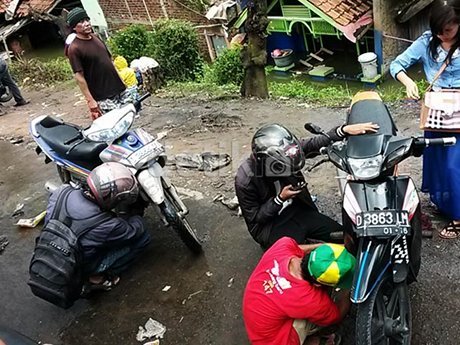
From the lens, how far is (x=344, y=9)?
1269 centimetres

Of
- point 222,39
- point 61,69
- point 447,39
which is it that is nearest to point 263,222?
point 447,39

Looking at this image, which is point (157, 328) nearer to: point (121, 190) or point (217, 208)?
point (121, 190)

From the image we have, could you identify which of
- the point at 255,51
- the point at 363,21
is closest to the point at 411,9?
the point at 363,21

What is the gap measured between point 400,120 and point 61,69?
29.9ft

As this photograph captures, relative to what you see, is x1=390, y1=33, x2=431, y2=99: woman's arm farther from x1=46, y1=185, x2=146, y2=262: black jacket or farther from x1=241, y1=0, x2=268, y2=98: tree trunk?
x1=241, y1=0, x2=268, y2=98: tree trunk

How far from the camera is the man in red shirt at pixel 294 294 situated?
2.54 m

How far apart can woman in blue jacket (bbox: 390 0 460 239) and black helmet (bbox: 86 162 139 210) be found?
2018 millimetres

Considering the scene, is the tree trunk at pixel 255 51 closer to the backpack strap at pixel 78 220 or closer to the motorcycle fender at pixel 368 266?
the backpack strap at pixel 78 220

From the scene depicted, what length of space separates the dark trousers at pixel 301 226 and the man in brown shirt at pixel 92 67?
2.70 metres

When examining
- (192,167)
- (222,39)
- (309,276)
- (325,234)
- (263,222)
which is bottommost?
(222,39)

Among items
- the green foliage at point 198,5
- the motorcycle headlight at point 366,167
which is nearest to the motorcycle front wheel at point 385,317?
the motorcycle headlight at point 366,167

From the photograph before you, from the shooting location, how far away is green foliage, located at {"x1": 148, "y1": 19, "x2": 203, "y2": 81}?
39.3 feet

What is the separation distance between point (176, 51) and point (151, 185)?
28.7 ft

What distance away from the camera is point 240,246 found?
423 cm
